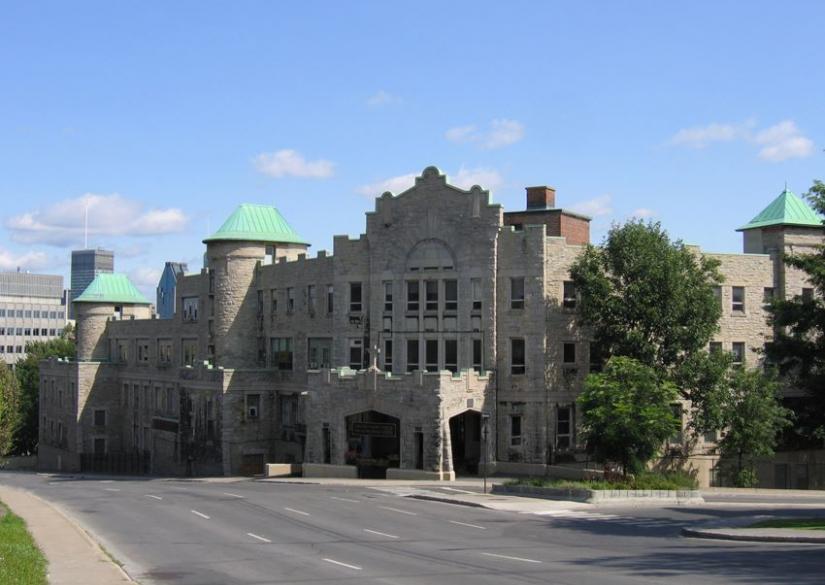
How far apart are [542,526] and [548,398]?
19.1 metres

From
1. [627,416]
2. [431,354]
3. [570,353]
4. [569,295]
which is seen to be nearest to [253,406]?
[431,354]

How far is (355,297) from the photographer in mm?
57719

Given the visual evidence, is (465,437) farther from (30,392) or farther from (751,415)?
(30,392)

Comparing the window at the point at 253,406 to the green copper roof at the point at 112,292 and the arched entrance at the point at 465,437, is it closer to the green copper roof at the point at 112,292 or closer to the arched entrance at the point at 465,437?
the arched entrance at the point at 465,437

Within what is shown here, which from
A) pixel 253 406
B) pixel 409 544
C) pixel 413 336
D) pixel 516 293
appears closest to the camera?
pixel 409 544

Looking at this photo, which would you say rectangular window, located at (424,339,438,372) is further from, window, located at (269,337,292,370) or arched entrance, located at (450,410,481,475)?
window, located at (269,337,292,370)

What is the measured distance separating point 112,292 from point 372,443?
42632mm

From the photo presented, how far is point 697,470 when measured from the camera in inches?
2127

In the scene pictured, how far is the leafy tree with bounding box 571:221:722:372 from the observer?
48.5 metres

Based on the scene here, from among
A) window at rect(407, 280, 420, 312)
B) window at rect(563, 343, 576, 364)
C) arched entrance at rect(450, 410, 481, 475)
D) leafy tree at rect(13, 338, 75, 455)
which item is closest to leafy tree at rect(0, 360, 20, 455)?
leafy tree at rect(13, 338, 75, 455)

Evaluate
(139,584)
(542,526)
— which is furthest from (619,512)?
(139,584)

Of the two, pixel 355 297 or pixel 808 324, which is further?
pixel 355 297

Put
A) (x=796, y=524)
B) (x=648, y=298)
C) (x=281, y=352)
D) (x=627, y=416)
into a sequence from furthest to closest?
(x=281, y=352) → (x=648, y=298) → (x=627, y=416) → (x=796, y=524)

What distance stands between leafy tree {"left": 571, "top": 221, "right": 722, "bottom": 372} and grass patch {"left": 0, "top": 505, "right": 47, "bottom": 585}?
2831 cm
